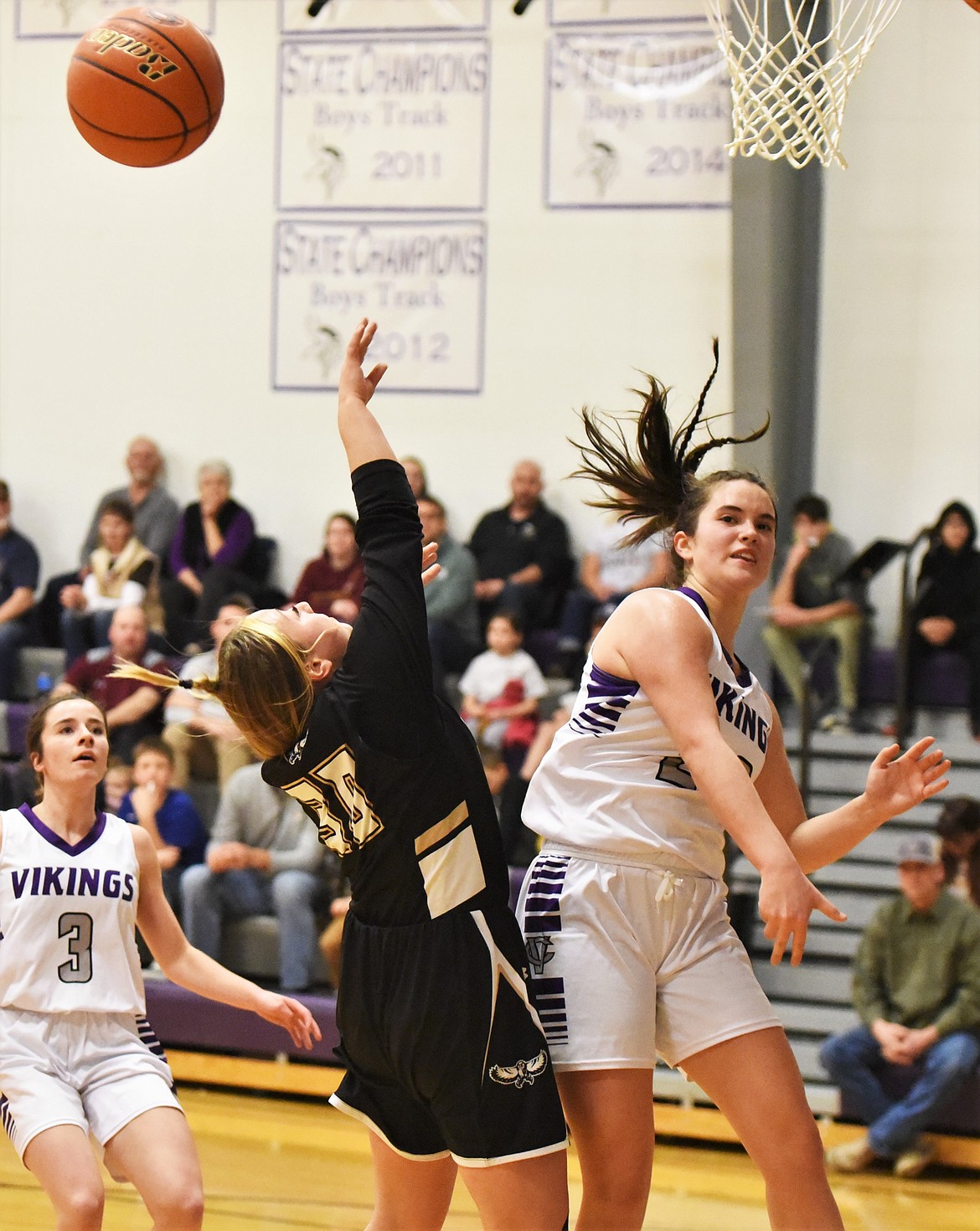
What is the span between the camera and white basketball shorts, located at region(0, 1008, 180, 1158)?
3.24m

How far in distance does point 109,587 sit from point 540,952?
266 inches

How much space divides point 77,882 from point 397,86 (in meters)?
7.28

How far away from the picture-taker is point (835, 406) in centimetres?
913

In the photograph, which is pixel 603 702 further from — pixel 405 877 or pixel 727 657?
pixel 405 877

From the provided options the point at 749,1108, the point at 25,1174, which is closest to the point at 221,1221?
the point at 25,1174

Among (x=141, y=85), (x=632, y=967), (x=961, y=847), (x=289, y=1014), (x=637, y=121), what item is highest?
(x=637, y=121)

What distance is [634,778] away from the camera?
2.83 meters

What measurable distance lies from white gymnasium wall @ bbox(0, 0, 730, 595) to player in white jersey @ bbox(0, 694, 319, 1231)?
5985mm

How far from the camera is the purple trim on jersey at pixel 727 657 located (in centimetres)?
288

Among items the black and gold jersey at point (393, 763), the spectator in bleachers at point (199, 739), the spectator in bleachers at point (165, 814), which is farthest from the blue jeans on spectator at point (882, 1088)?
the black and gold jersey at point (393, 763)

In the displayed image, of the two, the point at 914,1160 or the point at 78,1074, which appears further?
the point at 914,1160

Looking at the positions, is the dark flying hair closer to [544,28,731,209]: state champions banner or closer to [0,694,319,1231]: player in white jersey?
[0,694,319,1231]: player in white jersey

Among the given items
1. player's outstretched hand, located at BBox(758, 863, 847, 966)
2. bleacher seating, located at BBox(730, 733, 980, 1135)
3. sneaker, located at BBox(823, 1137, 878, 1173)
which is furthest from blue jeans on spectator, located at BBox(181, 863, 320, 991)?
player's outstretched hand, located at BBox(758, 863, 847, 966)

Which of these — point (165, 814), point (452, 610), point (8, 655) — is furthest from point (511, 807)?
point (8, 655)
